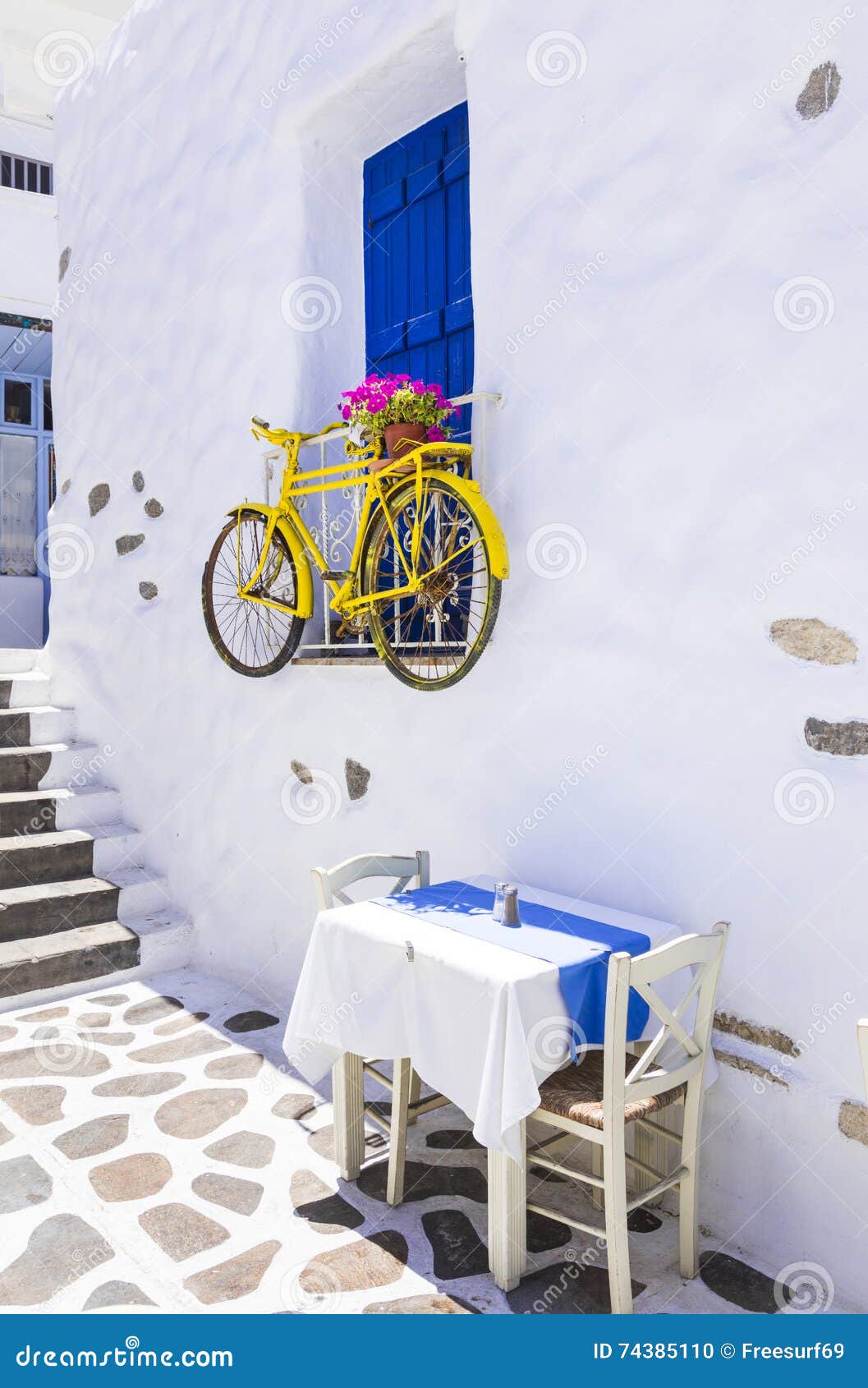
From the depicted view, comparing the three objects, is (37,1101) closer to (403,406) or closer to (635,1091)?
(635,1091)

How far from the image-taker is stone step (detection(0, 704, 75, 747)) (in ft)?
18.6

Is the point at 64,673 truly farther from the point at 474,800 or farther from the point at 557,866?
the point at 557,866

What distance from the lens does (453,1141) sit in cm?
325

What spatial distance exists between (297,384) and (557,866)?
8.11ft

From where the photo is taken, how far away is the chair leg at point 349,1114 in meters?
3.00

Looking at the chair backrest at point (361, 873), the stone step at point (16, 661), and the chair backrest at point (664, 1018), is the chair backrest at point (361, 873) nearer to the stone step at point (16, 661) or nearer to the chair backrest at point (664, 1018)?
the chair backrest at point (664, 1018)

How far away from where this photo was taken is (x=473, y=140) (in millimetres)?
3545

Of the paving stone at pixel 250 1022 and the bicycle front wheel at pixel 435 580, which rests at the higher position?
the bicycle front wheel at pixel 435 580

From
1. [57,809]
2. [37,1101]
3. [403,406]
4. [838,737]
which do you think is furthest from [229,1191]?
[57,809]

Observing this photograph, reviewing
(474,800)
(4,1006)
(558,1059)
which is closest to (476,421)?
(474,800)

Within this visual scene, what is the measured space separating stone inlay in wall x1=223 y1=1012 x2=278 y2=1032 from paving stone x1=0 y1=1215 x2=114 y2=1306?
4.64 feet

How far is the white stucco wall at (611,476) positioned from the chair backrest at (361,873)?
28 cm

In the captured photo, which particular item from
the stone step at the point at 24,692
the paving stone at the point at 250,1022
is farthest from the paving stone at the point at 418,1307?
the stone step at the point at 24,692

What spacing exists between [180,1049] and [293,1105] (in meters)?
0.71
